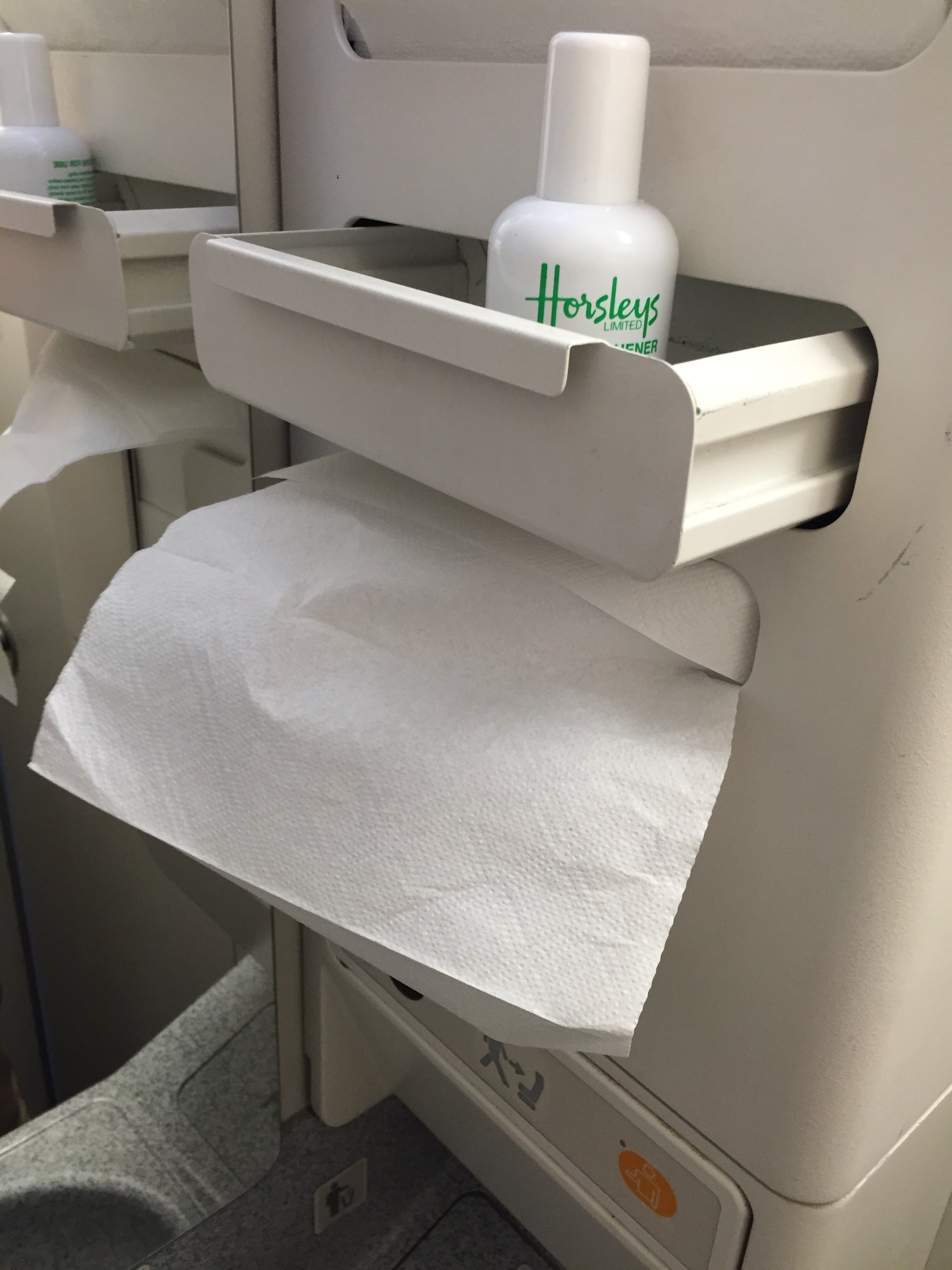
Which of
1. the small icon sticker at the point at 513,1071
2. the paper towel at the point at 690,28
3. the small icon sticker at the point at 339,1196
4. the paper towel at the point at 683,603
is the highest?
the paper towel at the point at 690,28

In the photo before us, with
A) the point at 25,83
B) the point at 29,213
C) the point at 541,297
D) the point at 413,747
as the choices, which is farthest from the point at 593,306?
the point at 25,83

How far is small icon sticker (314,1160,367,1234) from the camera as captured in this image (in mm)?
513

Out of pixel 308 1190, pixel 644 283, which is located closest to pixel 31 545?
pixel 308 1190

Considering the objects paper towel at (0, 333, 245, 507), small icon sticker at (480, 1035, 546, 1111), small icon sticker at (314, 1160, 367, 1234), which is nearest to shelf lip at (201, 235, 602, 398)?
paper towel at (0, 333, 245, 507)

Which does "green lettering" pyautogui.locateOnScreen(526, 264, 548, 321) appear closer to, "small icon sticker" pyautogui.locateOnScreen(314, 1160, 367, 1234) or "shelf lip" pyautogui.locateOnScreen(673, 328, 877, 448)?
"shelf lip" pyautogui.locateOnScreen(673, 328, 877, 448)

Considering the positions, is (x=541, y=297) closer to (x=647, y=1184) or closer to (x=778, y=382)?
(x=778, y=382)

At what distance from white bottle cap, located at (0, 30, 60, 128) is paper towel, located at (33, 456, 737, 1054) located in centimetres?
24

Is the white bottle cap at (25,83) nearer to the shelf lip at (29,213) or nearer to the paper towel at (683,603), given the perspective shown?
the shelf lip at (29,213)

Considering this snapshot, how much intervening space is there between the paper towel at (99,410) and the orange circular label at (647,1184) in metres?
0.35

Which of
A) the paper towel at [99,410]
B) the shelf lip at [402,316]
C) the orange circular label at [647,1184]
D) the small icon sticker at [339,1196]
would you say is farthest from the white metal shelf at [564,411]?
the small icon sticker at [339,1196]

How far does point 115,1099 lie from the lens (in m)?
0.61

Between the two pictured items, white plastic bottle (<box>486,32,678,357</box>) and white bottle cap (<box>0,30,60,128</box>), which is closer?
white plastic bottle (<box>486,32,678,357</box>)

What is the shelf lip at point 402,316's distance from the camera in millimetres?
219

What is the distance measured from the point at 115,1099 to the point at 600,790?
481mm
